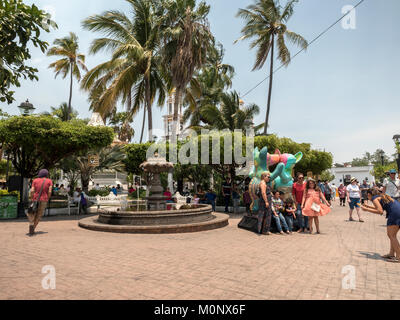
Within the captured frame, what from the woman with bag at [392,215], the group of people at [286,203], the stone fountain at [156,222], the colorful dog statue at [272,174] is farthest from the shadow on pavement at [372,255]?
the stone fountain at [156,222]

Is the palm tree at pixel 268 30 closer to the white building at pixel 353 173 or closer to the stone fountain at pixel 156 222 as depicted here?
the stone fountain at pixel 156 222

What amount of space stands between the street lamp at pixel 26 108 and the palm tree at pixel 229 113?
42.1 feet

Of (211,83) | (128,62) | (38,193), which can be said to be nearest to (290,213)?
(38,193)

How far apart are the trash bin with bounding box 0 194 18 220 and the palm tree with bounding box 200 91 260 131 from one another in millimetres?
14174

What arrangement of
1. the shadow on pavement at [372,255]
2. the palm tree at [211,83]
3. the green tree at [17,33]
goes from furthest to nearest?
the palm tree at [211,83] < the shadow on pavement at [372,255] < the green tree at [17,33]

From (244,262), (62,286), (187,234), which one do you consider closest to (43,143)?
(187,234)

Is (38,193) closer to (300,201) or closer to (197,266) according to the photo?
(197,266)

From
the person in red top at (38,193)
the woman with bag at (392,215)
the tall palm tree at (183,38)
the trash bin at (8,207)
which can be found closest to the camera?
the woman with bag at (392,215)

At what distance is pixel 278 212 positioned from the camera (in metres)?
8.35

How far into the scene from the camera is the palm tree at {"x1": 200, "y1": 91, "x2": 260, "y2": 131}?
21.0 meters

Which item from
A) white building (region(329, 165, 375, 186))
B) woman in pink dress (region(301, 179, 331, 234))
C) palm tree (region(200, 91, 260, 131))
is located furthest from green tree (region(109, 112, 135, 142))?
white building (region(329, 165, 375, 186))

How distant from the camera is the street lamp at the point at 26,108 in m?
11.4
